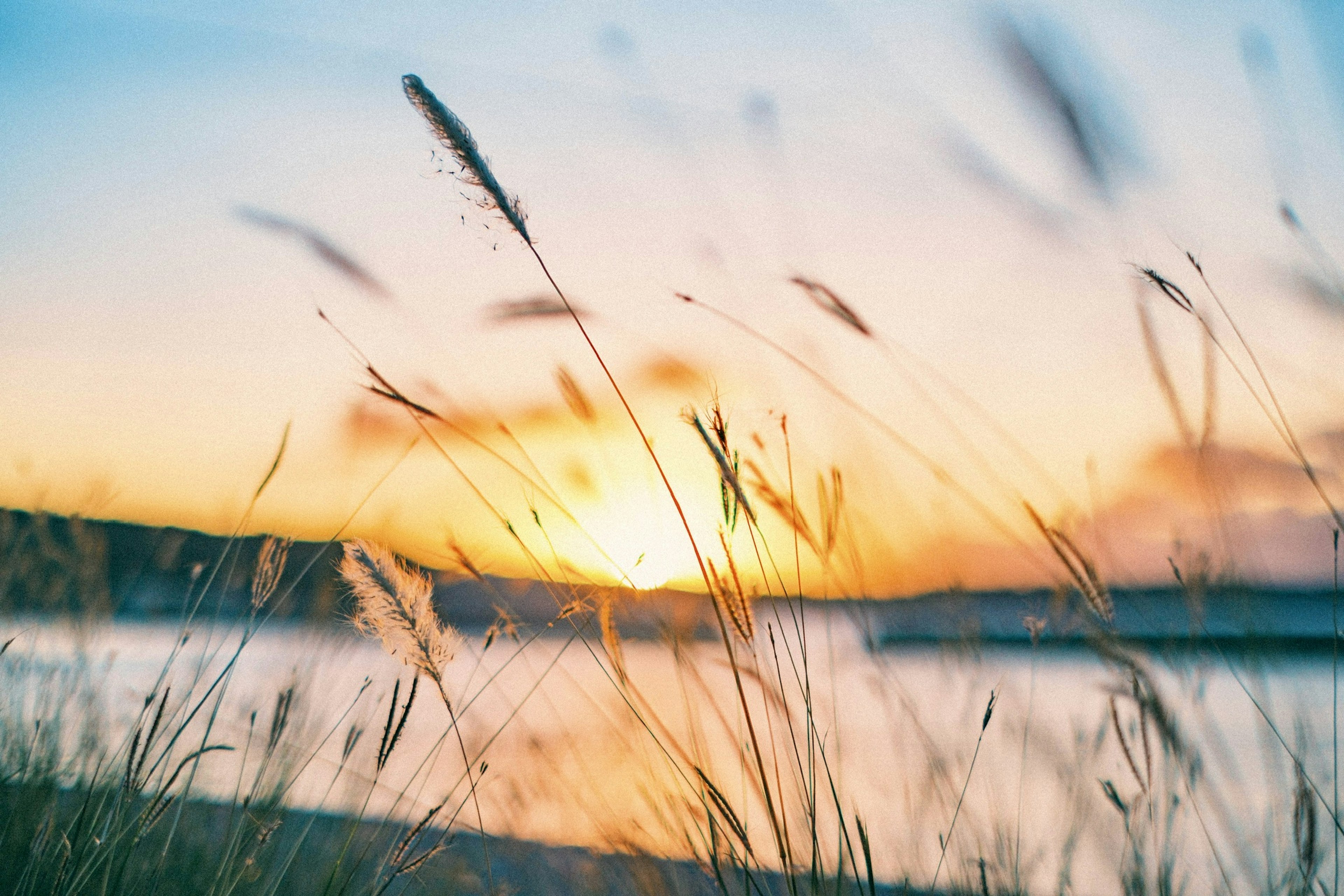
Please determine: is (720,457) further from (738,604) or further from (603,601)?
(603,601)

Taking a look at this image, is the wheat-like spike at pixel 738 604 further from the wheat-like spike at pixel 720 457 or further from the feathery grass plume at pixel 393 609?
the feathery grass plume at pixel 393 609

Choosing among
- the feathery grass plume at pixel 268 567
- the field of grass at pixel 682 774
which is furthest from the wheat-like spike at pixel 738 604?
the feathery grass plume at pixel 268 567

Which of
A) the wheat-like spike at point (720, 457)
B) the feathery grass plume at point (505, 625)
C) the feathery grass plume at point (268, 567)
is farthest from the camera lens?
the feathery grass plume at point (505, 625)

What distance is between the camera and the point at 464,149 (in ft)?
2.52

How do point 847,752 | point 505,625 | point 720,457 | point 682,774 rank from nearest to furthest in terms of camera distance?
point 720,457
point 682,774
point 505,625
point 847,752

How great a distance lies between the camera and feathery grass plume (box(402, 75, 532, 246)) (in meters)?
0.74

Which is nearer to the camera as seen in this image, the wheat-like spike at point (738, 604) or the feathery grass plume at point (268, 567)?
the wheat-like spike at point (738, 604)

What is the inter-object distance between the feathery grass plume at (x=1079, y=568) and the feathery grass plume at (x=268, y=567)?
755 mm

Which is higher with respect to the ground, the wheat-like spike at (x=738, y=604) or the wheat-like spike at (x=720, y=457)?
the wheat-like spike at (x=720, y=457)

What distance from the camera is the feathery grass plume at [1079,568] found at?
2.49 feet

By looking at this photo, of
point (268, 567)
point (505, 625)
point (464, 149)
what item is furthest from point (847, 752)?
point (464, 149)

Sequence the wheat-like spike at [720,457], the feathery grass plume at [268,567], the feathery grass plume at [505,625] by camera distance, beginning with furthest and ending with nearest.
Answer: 1. the feathery grass plume at [505,625]
2. the feathery grass plume at [268,567]
3. the wheat-like spike at [720,457]

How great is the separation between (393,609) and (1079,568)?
635mm

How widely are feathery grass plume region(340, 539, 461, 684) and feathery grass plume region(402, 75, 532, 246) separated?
33 centimetres
